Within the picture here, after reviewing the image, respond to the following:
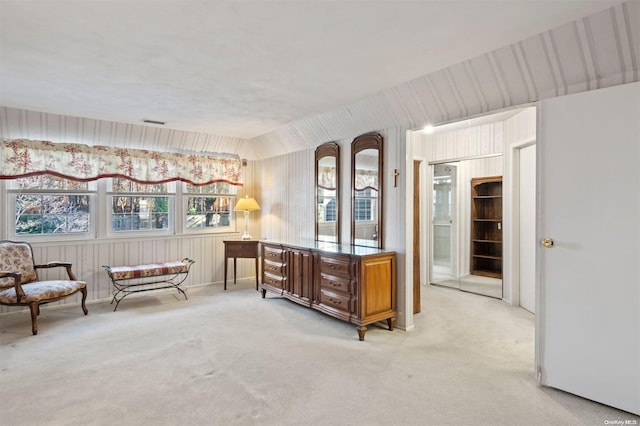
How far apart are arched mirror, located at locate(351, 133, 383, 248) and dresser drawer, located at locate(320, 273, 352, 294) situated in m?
0.64

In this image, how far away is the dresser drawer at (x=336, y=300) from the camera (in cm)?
368

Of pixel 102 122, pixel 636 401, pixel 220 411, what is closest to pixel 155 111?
pixel 102 122

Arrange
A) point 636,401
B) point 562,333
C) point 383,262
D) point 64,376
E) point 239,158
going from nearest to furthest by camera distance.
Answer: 1. point 636,401
2. point 562,333
3. point 64,376
4. point 383,262
5. point 239,158

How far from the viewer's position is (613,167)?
229 centimetres

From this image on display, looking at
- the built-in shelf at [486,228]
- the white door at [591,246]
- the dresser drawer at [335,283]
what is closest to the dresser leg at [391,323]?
the dresser drawer at [335,283]

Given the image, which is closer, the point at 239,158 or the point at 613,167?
the point at 613,167

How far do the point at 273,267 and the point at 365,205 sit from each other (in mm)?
1582

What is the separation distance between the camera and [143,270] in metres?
4.68

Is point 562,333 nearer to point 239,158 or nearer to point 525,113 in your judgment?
point 525,113

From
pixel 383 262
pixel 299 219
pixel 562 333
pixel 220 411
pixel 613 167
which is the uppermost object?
pixel 613 167

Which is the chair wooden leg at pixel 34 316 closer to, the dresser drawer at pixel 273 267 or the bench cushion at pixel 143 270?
the bench cushion at pixel 143 270

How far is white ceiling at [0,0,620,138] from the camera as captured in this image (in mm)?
2137

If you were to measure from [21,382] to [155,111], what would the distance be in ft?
9.92

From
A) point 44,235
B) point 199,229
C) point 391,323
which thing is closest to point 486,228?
point 391,323
